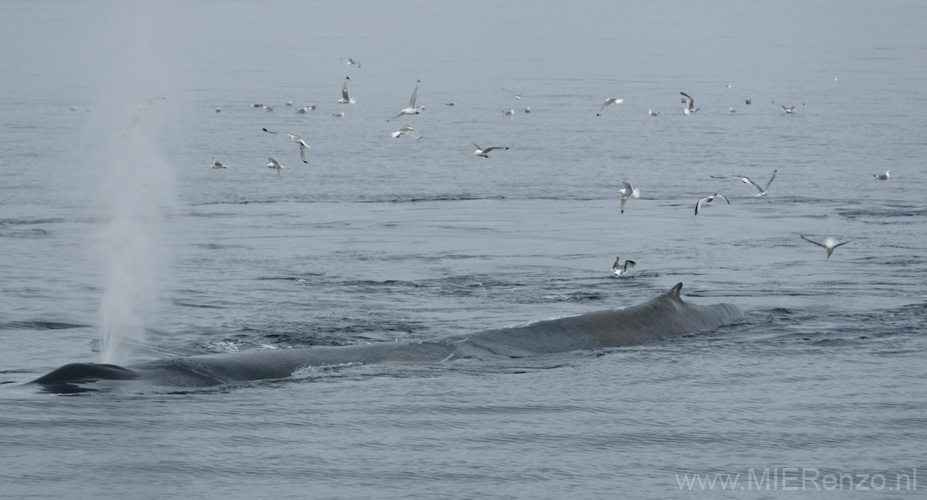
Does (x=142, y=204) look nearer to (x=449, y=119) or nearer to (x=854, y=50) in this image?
(x=449, y=119)

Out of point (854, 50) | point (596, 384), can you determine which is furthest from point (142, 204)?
point (854, 50)

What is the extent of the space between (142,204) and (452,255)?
A: 11.5m

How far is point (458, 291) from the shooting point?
18531 millimetres

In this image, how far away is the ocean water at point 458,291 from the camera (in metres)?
10.4

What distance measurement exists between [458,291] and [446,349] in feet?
15.3

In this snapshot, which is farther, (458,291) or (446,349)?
(458,291)

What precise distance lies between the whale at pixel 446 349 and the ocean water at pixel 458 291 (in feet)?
0.74

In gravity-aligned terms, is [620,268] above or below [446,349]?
above

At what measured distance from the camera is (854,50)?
101688mm

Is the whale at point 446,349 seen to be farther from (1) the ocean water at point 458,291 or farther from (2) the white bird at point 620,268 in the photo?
(2) the white bird at point 620,268

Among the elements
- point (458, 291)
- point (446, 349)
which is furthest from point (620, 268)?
point (446, 349)

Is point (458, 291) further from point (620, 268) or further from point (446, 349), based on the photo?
point (446, 349)

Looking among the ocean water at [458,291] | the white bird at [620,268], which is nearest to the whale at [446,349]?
the ocean water at [458,291]

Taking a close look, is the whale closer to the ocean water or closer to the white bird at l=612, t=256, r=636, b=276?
the ocean water
